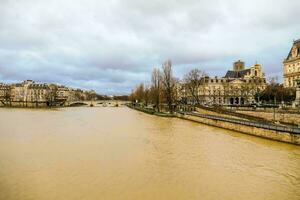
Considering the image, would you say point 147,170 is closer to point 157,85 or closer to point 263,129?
point 263,129

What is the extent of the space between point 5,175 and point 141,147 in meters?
9.47

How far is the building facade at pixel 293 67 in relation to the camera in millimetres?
54500

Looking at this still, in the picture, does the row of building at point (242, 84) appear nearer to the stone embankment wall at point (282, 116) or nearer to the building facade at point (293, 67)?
the building facade at point (293, 67)

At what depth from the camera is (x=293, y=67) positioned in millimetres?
56312

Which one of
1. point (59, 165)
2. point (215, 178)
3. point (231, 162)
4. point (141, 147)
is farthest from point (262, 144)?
point (59, 165)

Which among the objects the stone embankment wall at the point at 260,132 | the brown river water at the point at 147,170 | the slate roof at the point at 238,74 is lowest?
the brown river water at the point at 147,170

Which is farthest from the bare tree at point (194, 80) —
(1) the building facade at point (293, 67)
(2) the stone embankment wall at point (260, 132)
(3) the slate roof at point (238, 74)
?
(2) the stone embankment wall at point (260, 132)

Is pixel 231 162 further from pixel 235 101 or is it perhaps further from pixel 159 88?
pixel 235 101

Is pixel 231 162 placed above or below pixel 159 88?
below

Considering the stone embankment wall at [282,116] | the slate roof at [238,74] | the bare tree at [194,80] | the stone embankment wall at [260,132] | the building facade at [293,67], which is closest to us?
the stone embankment wall at [260,132]

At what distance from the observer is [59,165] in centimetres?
1495

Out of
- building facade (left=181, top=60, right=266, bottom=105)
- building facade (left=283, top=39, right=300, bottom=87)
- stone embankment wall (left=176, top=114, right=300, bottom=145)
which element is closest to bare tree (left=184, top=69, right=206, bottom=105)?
building facade (left=181, top=60, right=266, bottom=105)

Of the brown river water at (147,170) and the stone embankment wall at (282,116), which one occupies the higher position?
the stone embankment wall at (282,116)

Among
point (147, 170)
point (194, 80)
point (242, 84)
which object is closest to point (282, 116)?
point (147, 170)
